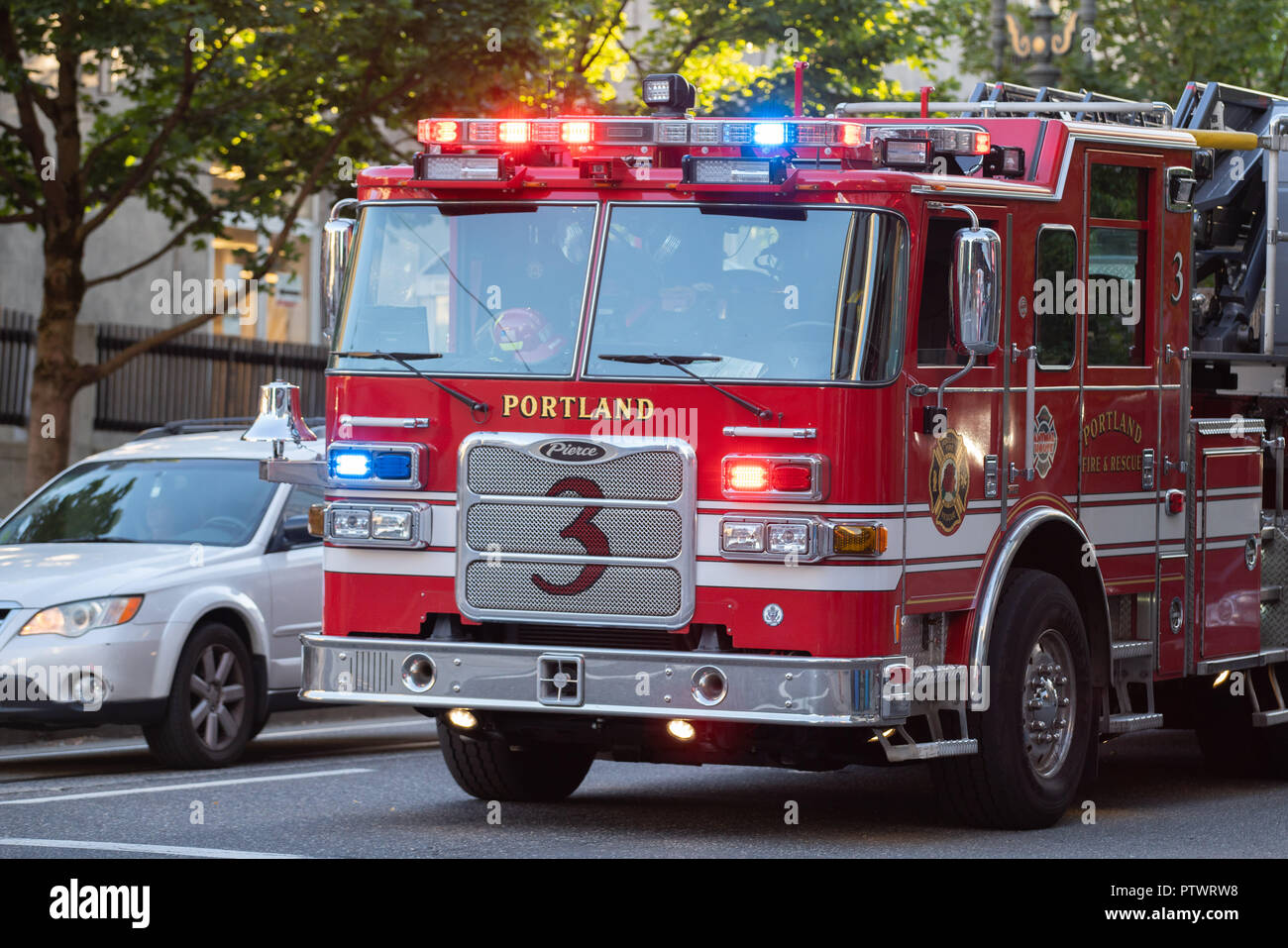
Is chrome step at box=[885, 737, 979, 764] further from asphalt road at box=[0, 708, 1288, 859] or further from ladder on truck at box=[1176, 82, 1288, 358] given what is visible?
ladder on truck at box=[1176, 82, 1288, 358]

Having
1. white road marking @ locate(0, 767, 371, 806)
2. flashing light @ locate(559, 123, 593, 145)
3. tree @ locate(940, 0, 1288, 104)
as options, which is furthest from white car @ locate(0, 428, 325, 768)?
tree @ locate(940, 0, 1288, 104)

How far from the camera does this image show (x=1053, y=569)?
9844 millimetres

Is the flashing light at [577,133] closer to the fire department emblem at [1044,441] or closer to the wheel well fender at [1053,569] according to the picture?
the fire department emblem at [1044,441]

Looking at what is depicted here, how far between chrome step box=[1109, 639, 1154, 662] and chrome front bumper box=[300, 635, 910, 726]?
1.76m

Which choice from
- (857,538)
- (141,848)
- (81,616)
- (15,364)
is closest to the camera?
(857,538)

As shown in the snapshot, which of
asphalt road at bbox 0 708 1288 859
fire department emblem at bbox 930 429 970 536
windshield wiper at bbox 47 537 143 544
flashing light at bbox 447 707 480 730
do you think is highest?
fire department emblem at bbox 930 429 970 536

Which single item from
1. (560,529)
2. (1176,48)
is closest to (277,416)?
(560,529)

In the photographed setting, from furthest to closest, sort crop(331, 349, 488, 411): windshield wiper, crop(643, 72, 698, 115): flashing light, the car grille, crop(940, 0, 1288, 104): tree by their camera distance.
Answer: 1. crop(940, 0, 1288, 104): tree
2. crop(643, 72, 698, 115): flashing light
3. crop(331, 349, 488, 411): windshield wiper
4. the car grille

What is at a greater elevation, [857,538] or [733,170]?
[733,170]

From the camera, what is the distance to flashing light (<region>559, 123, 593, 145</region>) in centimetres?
917

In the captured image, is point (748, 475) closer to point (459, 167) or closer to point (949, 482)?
point (949, 482)

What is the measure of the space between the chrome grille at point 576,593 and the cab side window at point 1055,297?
2077mm

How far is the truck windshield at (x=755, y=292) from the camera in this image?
859 cm

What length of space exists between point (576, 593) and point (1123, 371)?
291 cm
